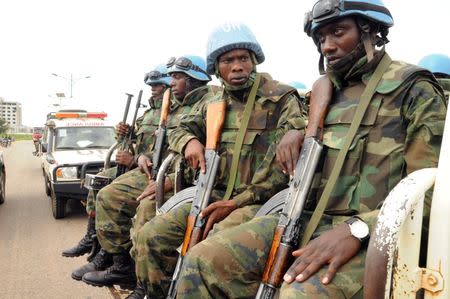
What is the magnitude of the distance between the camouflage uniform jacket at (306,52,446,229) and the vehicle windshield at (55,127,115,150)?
7836mm

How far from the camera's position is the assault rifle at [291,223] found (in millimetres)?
1958

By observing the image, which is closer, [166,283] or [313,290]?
[313,290]

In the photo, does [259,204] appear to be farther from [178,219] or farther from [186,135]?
[186,135]

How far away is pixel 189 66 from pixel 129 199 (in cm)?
129

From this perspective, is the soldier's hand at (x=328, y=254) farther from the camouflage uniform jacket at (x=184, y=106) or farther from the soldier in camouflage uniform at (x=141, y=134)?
the soldier in camouflage uniform at (x=141, y=134)

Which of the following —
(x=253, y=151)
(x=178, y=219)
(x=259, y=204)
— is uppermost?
(x=253, y=151)

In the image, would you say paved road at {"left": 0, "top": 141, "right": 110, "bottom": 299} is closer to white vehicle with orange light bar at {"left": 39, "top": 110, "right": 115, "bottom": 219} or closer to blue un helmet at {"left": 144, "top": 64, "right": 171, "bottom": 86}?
white vehicle with orange light bar at {"left": 39, "top": 110, "right": 115, "bottom": 219}

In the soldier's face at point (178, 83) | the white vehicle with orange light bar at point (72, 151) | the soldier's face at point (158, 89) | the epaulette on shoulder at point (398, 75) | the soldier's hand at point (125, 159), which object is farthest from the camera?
the white vehicle with orange light bar at point (72, 151)

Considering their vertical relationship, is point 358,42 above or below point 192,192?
above

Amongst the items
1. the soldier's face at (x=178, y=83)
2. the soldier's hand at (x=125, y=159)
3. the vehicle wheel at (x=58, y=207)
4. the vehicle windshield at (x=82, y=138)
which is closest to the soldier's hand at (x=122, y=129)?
the soldier's hand at (x=125, y=159)

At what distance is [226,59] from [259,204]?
0.96m

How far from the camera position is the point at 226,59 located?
3.03 m

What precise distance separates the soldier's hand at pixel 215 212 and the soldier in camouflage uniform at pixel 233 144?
0.04 ft

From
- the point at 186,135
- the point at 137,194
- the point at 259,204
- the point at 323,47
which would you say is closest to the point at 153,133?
the point at 137,194
